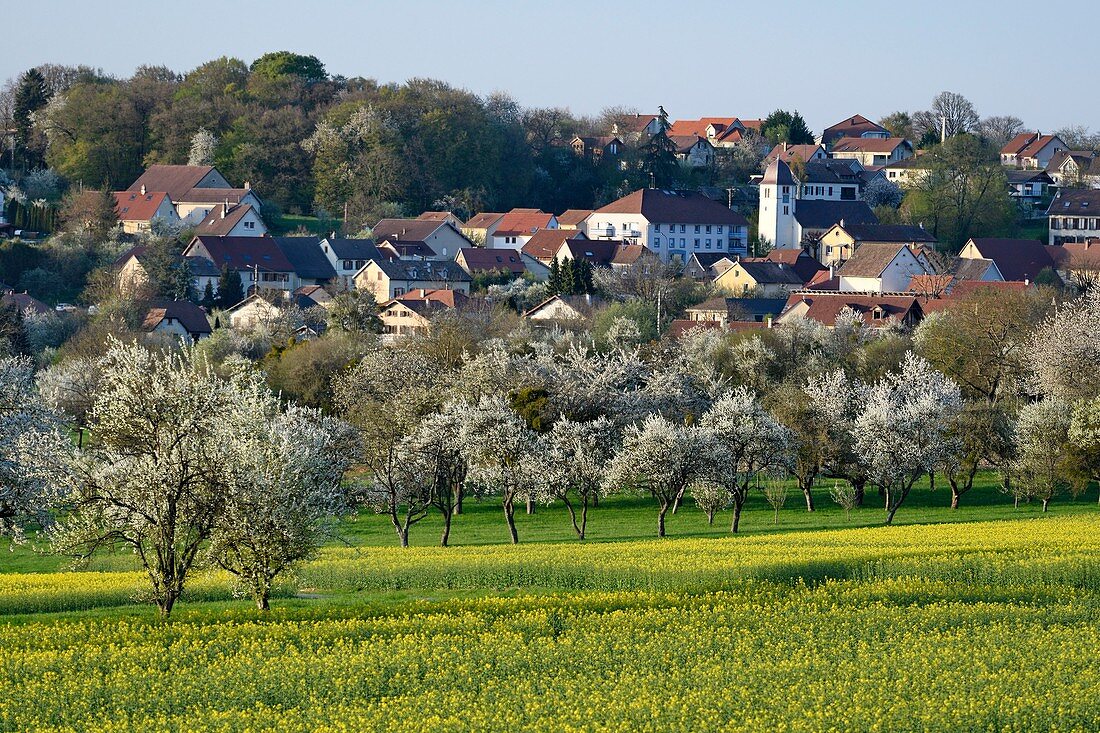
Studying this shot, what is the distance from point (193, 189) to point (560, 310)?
4265 cm

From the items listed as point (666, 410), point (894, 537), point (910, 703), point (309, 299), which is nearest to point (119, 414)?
point (910, 703)

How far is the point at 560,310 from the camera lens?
291ft

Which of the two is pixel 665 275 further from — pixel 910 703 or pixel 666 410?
pixel 910 703

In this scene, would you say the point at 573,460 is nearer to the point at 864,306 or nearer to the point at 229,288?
the point at 864,306

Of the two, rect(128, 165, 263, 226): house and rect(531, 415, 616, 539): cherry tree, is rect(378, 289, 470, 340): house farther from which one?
rect(531, 415, 616, 539): cherry tree

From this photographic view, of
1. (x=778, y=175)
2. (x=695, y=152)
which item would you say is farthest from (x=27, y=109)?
(x=778, y=175)

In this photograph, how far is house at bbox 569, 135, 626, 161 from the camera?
140 m

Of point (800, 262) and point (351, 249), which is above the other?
point (351, 249)

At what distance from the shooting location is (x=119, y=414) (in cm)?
2539

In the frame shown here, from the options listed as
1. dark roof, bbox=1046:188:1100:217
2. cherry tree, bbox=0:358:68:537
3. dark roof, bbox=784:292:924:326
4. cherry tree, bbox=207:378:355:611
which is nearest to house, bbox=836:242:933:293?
dark roof, bbox=784:292:924:326

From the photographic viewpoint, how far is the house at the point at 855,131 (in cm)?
16288

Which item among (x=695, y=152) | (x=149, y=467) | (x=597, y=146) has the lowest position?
(x=149, y=467)

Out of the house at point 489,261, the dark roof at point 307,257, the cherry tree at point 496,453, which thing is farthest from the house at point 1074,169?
the cherry tree at point 496,453

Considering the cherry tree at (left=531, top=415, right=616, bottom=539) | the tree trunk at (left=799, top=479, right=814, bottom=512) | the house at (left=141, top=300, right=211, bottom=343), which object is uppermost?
the house at (left=141, top=300, right=211, bottom=343)
